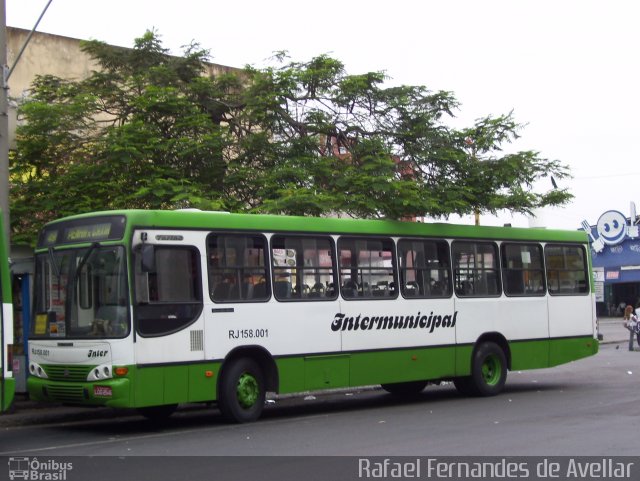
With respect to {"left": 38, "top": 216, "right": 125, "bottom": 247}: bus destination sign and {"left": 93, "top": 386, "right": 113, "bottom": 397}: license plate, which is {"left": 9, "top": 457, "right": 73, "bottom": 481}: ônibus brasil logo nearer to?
{"left": 93, "top": 386, "right": 113, "bottom": 397}: license plate

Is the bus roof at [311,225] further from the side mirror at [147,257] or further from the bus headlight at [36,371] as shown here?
the bus headlight at [36,371]

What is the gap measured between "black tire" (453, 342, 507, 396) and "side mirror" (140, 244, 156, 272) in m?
7.34

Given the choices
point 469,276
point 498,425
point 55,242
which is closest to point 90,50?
point 55,242

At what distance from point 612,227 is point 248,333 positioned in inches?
1950

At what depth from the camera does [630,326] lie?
32.3 m

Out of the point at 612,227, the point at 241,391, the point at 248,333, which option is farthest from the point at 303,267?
the point at 612,227

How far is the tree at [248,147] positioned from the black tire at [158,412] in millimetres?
3752

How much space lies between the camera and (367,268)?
15.7 meters

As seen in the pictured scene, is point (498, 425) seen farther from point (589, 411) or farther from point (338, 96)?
point (338, 96)

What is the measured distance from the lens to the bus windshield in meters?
12.5

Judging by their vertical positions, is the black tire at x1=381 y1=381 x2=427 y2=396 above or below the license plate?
below

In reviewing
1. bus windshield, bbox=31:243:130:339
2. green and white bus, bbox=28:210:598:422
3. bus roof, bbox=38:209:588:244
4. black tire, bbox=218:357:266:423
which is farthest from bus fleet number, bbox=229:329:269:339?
bus windshield, bbox=31:243:130:339

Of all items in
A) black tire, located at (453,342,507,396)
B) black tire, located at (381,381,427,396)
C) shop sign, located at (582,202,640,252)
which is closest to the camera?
black tire, located at (453,342,507,396)

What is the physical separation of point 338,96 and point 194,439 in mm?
9262
